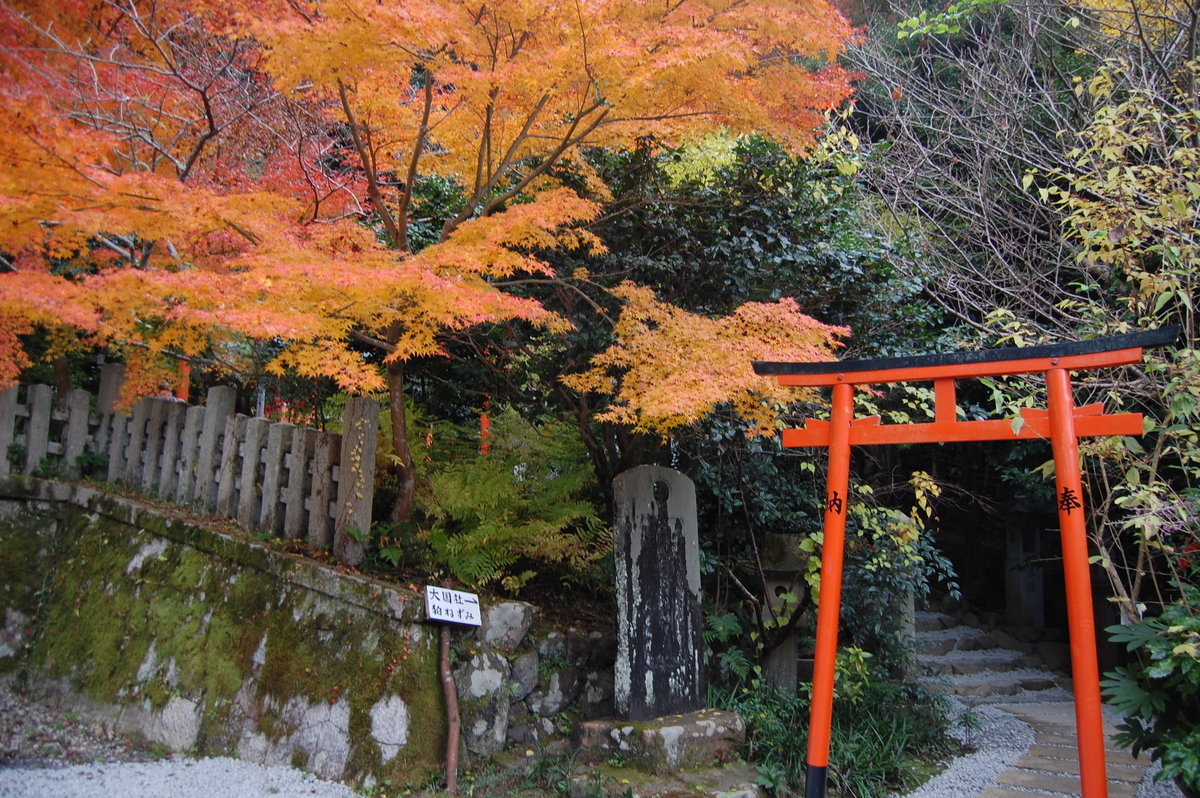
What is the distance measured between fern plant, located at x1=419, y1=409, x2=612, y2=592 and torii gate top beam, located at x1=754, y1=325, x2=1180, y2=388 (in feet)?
7.73

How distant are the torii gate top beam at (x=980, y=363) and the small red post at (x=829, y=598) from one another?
13 centimetres

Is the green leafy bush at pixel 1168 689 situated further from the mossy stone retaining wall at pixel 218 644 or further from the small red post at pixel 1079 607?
the mossy stone retaining wall at pixel 218 644

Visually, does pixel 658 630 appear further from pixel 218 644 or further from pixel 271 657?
pixel 218 644

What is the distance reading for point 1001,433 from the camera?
4.08 m

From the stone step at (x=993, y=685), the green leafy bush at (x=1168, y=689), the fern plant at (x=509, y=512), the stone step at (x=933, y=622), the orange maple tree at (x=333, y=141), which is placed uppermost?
the orange maple tree at (x=333, y=141)

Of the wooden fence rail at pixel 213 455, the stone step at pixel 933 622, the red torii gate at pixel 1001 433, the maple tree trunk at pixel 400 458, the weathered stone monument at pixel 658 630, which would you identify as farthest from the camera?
the stone step at pixel 933 622

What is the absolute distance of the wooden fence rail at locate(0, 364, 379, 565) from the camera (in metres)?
5.79

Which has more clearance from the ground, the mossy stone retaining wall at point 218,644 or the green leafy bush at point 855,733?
the mossy stone retaining wall at point 218,644

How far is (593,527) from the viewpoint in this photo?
6.49 metres

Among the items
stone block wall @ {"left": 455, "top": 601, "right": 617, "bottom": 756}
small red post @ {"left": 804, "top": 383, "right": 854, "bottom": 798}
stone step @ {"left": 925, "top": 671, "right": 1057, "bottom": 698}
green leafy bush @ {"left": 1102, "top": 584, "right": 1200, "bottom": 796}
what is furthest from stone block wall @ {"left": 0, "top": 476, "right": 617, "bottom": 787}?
stone step @ {"left": 925, "top": 671, "right": 1057, "bottom": 698}

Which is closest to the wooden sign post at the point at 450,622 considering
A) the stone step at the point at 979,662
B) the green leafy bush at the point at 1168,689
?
the green leafy bush at the point at 1168,689

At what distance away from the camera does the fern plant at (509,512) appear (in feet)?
19.0

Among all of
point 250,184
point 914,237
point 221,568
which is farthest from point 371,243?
point 914,237

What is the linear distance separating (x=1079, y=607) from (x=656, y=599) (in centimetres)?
266
